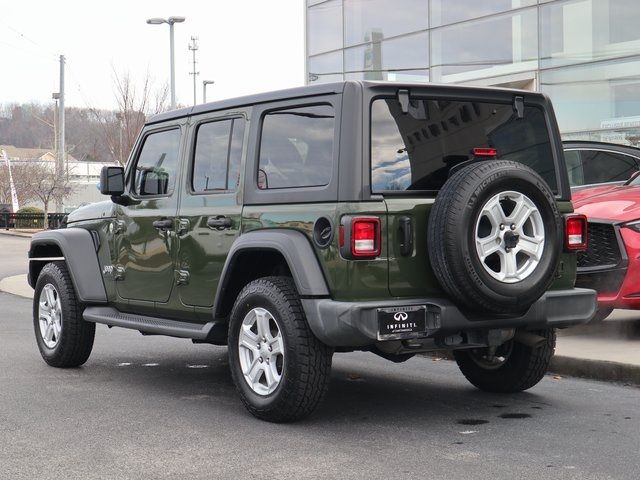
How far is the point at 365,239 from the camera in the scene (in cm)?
540

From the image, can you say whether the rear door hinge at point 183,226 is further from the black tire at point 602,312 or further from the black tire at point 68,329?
the black tire at point 602,312

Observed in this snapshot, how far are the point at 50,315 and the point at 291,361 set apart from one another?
11.2ft

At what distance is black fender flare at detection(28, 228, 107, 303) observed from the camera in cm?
772

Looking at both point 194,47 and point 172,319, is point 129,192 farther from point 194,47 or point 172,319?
point 194,47

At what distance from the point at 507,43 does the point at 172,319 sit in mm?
16498

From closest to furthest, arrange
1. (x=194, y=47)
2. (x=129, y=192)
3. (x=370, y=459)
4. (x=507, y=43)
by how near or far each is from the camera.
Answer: (x=370, y=459), (x=129, y=192), (x=507, y=43), (x=194, y=47)

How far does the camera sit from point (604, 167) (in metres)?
10.4

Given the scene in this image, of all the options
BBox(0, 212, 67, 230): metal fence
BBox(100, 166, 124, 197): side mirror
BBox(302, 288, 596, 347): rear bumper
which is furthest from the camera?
BBox(0, 212, 67, 230): metal fence

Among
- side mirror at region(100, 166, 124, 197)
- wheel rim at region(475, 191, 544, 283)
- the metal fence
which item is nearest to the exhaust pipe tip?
wheel rim at region(475, 191, 544, 283)

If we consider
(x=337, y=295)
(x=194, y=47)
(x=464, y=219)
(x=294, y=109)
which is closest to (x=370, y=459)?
(x=337, y=295)

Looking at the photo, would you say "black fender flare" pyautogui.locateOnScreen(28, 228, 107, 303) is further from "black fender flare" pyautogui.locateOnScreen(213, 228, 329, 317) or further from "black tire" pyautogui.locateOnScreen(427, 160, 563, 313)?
"black tire" pyautogui.locateOnScreen(427, 160, 563, 313)

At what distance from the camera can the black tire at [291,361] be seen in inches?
218

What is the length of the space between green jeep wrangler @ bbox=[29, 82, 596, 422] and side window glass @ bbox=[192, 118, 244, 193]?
0.01 meters

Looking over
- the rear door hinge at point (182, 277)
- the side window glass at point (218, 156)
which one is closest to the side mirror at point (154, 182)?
the side window glass at point (218, 156)
